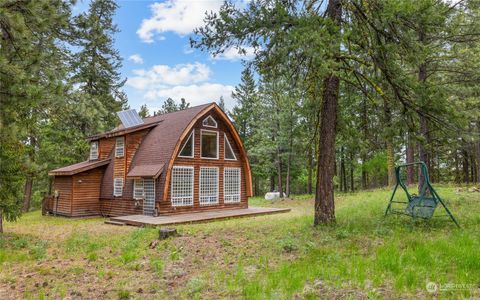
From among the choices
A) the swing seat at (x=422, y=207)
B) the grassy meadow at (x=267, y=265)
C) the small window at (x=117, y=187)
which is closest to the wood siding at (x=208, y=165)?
the small window at (x=117, y=187)

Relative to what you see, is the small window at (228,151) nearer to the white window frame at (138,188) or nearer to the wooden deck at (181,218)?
the wooden deck at (181,218)

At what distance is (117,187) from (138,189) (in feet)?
5.45

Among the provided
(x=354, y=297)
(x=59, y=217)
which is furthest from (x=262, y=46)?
(x=59, y=217)

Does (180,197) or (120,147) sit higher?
(120,147)

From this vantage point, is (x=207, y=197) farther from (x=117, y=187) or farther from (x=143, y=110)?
(x=143, y=110)

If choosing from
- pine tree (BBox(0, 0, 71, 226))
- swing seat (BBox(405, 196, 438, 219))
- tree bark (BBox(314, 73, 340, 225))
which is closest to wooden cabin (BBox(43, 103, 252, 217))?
pine tree (BBox(0, 0, 71, 226))

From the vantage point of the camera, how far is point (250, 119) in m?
33.4

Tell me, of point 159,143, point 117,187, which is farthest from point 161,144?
point 117,187

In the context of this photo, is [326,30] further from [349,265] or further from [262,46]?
[349,265]

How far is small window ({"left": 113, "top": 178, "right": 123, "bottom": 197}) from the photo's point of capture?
1574 cm

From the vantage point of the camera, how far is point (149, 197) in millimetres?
14422

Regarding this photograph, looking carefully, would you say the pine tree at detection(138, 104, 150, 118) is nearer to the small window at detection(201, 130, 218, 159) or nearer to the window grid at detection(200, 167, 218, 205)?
the small window at detection(201, 130, 218, 159)

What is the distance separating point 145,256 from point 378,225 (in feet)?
17.0

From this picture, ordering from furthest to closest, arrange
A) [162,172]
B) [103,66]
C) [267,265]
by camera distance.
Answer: [103,66] → [162,172] → [267,265]
